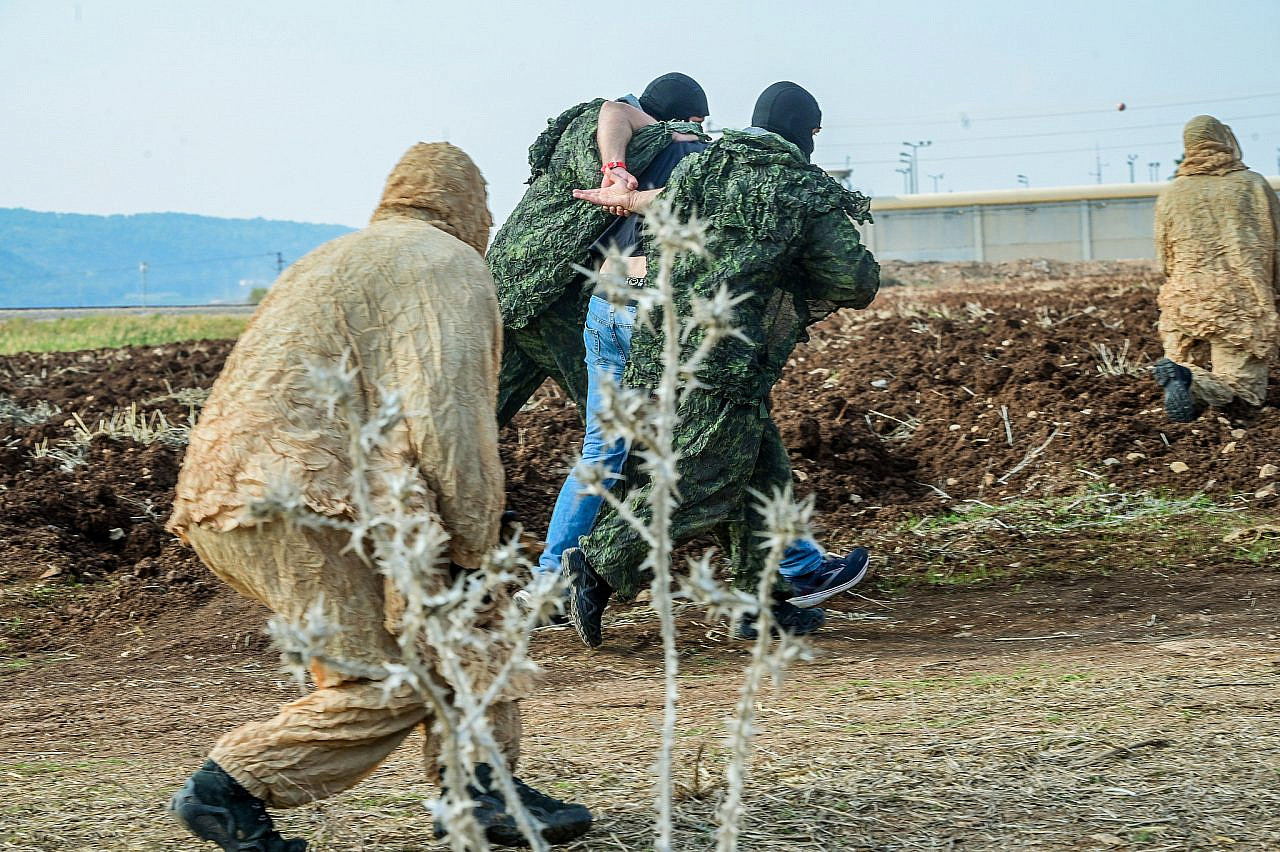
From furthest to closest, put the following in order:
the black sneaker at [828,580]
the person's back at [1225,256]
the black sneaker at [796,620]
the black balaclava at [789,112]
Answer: the person's back at [1225,256]
the black sneaker at [828,580]
the black balaclava at [789,112]
the black sneaker at [796,620]

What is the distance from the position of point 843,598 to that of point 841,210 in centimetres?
187

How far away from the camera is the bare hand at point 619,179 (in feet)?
16.0

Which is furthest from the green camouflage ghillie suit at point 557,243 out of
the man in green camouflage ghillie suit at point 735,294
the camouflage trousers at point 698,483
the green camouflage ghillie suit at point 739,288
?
the camouflage trousers at point 698,483

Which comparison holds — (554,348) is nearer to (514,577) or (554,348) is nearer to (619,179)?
(619,179)

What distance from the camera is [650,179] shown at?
5.12m

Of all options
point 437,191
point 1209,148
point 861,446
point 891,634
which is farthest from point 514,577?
point 1209,148

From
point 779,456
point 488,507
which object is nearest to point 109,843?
point 488,507

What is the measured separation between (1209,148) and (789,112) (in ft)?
12.6

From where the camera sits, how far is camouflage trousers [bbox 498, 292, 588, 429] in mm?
5262

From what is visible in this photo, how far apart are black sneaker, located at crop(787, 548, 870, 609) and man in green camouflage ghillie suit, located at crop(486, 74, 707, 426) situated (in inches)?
45.5

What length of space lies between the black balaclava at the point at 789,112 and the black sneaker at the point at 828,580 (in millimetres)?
1627

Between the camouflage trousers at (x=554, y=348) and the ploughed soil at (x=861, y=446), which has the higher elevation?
the camouflage trousers at (x=554, y=348)

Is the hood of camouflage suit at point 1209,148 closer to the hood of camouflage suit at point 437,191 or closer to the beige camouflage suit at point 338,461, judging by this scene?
the hood of camouflage suit at point 437,191

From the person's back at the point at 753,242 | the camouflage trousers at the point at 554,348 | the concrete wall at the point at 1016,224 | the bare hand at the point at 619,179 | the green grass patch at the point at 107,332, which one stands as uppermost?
the concrete wall at the point at 1016,224
